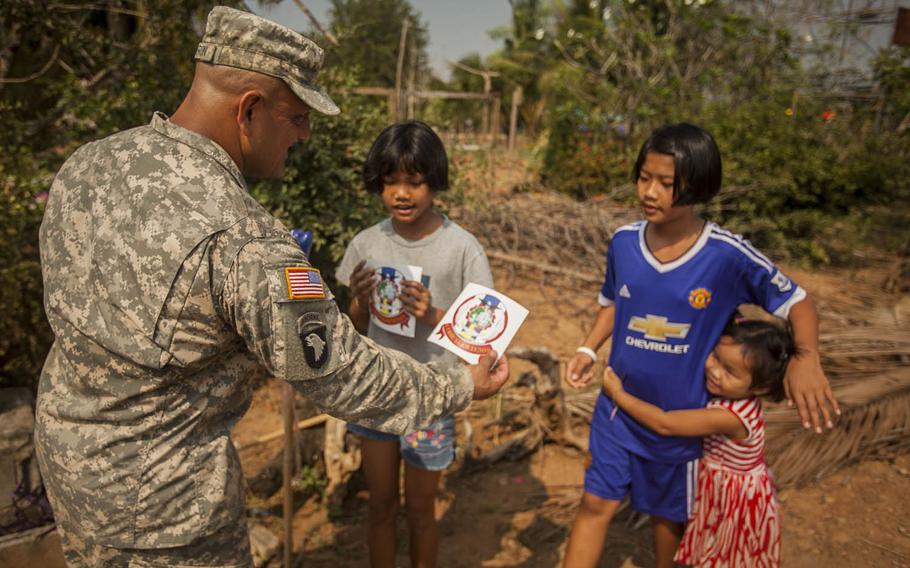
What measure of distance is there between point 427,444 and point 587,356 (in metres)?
0.74

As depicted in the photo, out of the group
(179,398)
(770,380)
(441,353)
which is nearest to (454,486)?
(441,353)

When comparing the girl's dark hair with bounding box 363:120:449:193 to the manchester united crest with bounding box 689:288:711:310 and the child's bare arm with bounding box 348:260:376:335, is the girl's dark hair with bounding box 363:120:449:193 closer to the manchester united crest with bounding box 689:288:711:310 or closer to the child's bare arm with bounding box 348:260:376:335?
the child's bare arm with bounding box 348:260:376:335

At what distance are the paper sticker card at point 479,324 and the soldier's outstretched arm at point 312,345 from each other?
36cm

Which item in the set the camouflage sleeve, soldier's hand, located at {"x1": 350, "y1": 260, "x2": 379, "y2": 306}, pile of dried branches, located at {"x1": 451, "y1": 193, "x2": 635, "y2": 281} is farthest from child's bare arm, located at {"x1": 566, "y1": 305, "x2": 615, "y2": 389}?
pile of dried branches, located at {"x1": 451, "y1": 193, "x2": 635, "y2": 281}

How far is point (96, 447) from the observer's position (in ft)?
4.80

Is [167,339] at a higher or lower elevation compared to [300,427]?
higher

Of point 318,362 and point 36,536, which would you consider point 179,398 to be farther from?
point 36,536

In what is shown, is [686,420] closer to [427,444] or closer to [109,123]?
[427,444]

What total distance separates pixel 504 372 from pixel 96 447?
117cm

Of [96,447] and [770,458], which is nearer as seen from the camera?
[96,447]

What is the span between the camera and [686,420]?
2.28 metres

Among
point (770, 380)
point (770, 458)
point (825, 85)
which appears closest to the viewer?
point (770, 380)

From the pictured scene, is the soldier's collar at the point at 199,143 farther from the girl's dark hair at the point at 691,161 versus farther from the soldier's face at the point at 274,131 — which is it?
the girl's dark hair at the point at 691,161

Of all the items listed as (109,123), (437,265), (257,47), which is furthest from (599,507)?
(109,123)
